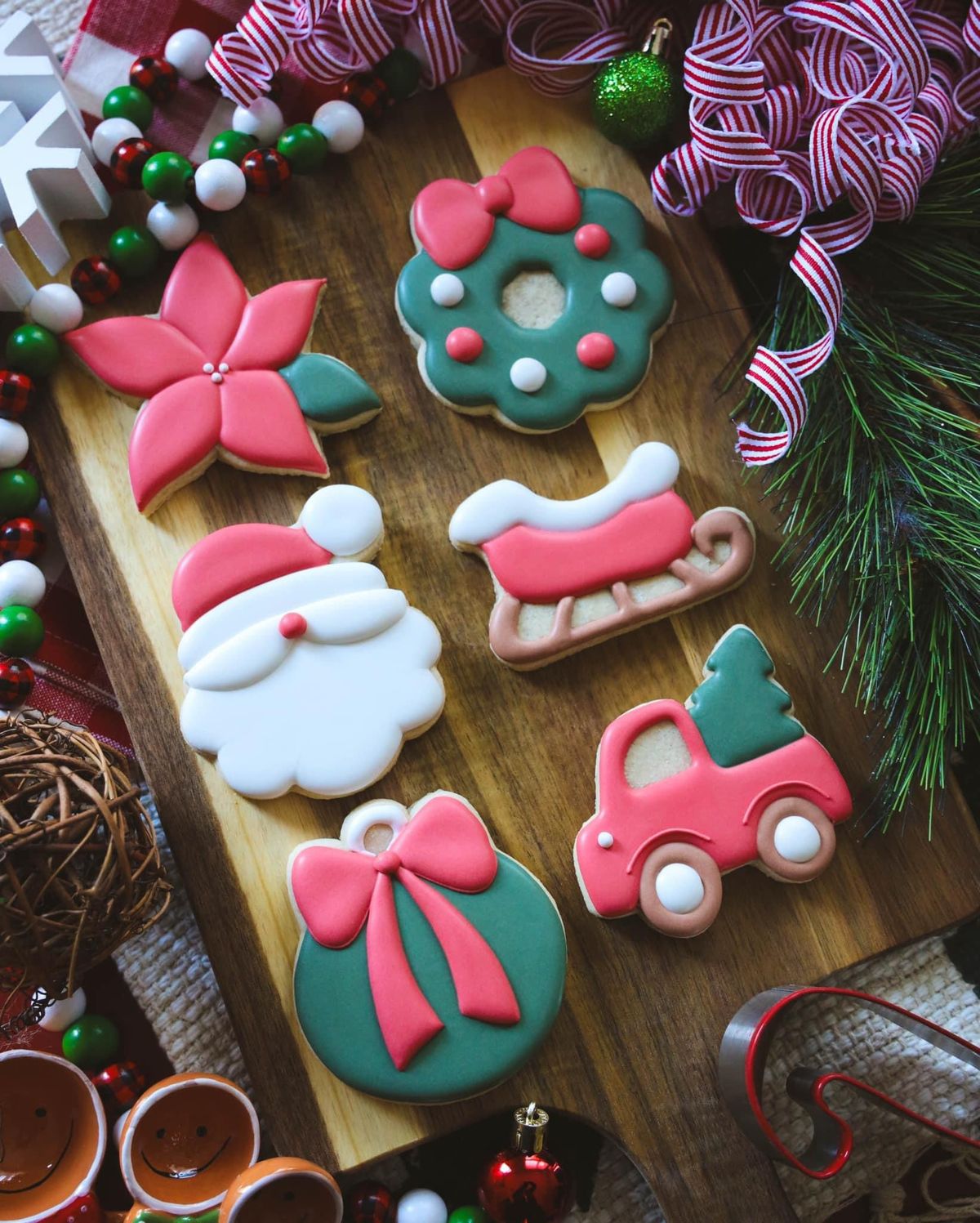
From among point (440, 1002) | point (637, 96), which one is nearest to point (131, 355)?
point (637, 96)

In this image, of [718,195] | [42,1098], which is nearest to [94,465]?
[42,1098]

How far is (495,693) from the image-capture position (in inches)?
43.6

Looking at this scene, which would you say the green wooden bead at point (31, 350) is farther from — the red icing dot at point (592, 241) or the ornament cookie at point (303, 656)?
the red icing dot at point (592, 241)

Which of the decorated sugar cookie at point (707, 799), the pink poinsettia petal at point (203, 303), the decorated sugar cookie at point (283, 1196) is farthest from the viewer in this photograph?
the pink poinsettia petal at point (203, 303)

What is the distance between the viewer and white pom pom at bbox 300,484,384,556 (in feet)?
3.56

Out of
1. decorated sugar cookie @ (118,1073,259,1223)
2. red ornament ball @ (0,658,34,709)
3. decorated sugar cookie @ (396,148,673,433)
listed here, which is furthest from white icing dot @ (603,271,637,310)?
decorated sugar cookie @ (118,1073,259,1223)

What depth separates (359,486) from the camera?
3.76ft

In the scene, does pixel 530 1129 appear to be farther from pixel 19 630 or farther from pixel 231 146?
pixel 231 146

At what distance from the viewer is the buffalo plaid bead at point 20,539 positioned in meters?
1.13

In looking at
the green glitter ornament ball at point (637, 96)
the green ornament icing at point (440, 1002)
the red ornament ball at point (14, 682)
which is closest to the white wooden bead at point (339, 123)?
the green glitter ornament ball at point (637, 96)

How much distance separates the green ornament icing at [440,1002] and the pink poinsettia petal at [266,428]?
0.42 metres

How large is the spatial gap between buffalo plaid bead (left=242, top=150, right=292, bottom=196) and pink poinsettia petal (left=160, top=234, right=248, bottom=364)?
0.09 meters

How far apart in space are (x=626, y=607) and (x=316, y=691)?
302 mm

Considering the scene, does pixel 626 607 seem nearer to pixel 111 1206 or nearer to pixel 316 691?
pixel 316 691
